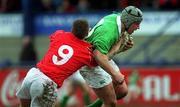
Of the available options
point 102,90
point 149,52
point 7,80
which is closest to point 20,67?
point 7,80

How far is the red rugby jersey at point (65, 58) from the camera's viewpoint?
34.4ft

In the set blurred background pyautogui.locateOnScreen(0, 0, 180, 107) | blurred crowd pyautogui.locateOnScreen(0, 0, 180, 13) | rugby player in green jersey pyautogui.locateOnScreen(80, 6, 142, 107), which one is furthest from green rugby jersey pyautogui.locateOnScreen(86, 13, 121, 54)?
blurred crowd pyautogui.locateOnScreen(0, 0, 180, 13)

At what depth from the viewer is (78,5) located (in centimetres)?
2214

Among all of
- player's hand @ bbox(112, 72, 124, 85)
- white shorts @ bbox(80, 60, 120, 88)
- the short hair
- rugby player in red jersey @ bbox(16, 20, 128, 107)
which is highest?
the short hair

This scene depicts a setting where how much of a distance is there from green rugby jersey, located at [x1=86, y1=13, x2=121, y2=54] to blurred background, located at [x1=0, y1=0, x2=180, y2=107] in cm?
688

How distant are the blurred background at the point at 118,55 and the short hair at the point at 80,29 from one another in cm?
719

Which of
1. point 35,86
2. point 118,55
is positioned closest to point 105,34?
point 35,86

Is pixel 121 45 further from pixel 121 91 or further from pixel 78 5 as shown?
pixel 78 5

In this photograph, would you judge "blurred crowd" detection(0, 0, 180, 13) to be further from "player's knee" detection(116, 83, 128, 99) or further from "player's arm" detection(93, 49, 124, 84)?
Answer: "player's arm" detection(93, 49, 124, 84)

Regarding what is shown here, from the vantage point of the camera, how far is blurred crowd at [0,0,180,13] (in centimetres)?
2125

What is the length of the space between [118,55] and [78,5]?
229 cm

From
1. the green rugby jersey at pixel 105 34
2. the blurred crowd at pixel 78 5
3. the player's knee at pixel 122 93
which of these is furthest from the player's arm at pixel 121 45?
the blurred crowd at pixel 78 5

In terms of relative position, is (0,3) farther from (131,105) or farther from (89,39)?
(89,39)

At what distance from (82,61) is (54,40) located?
1.68ft
